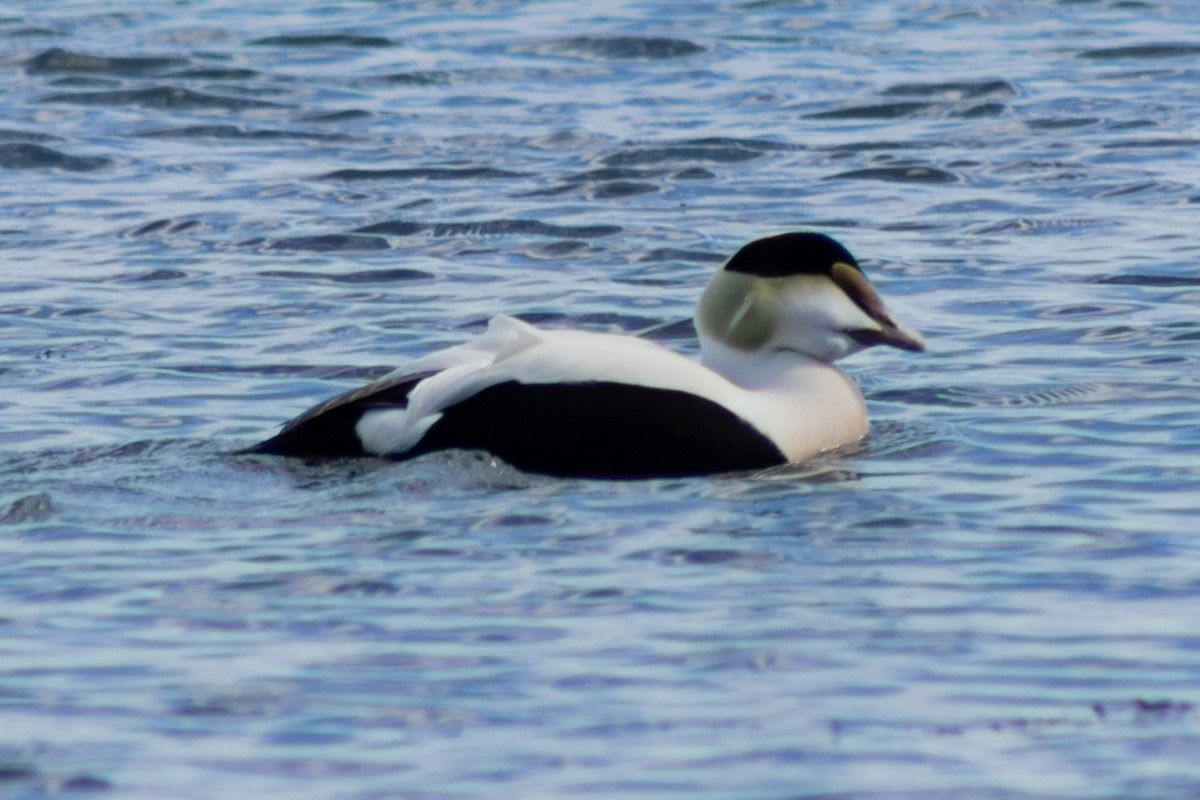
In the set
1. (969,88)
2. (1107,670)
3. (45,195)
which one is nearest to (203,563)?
(1107,670)

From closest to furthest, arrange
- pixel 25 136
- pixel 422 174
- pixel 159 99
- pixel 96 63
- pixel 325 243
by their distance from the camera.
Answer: pixel 325 243
pixel 422 174
pixel 25 136
pixel 159 99
pixel 96 63

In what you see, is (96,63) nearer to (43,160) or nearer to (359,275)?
(43,160)

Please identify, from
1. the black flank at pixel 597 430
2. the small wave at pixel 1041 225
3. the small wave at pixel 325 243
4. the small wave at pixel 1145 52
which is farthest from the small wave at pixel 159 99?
the black flank at pixel 597 430

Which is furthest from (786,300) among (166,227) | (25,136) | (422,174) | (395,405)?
(25,136)

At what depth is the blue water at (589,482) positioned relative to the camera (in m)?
4.35

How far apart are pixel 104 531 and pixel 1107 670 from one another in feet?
7.22

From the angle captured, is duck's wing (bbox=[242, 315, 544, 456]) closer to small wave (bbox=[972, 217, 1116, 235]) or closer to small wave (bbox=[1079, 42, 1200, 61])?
small wave (bbox=[972, 217, 1116, 235])

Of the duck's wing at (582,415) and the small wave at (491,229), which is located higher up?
the duck's wing at (582,415)

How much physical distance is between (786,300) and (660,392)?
1.96 ft

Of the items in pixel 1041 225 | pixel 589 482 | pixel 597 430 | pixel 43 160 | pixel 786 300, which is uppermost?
pixel 786 300

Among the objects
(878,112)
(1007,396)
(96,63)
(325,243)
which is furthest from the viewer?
(96,63)

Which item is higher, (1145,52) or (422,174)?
(422,174)

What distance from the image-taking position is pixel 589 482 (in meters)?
6.19

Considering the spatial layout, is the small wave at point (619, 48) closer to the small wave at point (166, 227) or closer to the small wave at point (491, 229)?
the small wave at point (491, 229)
